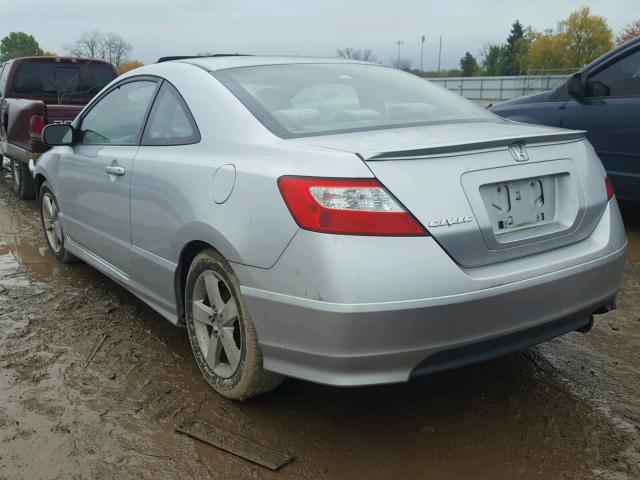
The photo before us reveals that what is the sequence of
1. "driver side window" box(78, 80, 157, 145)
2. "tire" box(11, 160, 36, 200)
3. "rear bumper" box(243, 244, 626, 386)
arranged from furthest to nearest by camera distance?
"tire" box(11, 160, 36, 200) → "driver side window" box(78, 80, 157, 145) → "rear bumper" box(243, 244, 626, 386)

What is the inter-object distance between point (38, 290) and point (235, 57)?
2333 millimetres

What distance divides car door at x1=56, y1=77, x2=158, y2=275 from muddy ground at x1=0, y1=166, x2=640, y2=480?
0.57 metres

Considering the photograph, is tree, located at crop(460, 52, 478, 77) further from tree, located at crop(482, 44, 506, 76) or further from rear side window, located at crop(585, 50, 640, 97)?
rear side window, located at crop(585, 50, 640, 97)

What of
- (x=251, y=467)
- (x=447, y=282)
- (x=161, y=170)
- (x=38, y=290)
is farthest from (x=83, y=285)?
(x=447, y=282)

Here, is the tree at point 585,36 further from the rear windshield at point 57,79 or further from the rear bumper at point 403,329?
the rear bumper at point 403,329

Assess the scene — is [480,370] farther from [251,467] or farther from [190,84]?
[190,84]

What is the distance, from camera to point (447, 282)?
7.73 ft

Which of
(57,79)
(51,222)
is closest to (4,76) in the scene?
(57,79)

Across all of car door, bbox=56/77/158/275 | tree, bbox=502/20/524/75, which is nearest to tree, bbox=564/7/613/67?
tree, bbox=502/20/524/75

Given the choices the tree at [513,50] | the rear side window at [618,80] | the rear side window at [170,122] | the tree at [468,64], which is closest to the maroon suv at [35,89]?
the rear side window at [170,122]

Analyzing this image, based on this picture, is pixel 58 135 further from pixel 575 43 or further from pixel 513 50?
pixel 513 50

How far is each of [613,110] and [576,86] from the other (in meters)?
0.44

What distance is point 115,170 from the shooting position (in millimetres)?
3746

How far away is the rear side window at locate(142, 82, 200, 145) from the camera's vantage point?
10.7 feet
